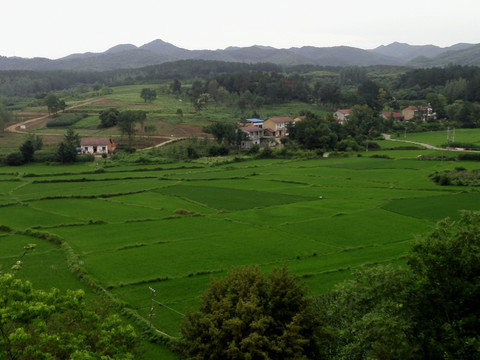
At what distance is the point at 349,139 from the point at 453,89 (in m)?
64.1

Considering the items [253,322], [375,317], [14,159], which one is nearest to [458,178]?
[375,317]

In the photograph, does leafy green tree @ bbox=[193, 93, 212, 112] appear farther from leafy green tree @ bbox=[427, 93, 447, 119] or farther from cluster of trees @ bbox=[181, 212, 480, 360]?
cluster of trees @ bbox=[181, 212, 480, 360]

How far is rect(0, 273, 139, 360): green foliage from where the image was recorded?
1076 centimetres

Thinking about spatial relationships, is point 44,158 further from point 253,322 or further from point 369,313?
point 369,313

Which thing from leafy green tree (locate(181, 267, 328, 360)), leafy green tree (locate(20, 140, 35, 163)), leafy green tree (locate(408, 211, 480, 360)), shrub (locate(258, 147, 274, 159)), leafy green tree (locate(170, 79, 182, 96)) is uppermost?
leafy green tree (locate(170, 79, 182, 96))

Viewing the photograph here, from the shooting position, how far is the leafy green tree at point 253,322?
15.0 m

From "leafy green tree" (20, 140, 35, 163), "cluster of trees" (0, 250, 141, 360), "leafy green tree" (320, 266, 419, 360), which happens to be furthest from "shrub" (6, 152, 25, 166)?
"leafy green tree" (320, 266, 419, 360)

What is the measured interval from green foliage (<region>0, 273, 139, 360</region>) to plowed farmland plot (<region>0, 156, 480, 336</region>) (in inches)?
273

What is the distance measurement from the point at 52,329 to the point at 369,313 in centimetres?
1034

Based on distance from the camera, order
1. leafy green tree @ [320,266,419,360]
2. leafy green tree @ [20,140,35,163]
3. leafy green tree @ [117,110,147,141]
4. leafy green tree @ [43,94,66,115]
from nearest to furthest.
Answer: leafy green tree @ [320,266,419,360]
leafy green tree @ [20,140,35,163]
leafy green tree @ [117,110,147,141]
leafy green tree @ [43,94,66,115]

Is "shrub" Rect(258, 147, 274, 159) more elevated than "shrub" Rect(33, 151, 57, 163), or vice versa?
"shrub" Rect(33, 151, 57, 163)

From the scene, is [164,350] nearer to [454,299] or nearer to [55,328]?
[55,328]

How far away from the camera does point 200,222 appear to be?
119 feet

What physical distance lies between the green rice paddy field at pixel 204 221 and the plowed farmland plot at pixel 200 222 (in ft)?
Answer: 0.32
